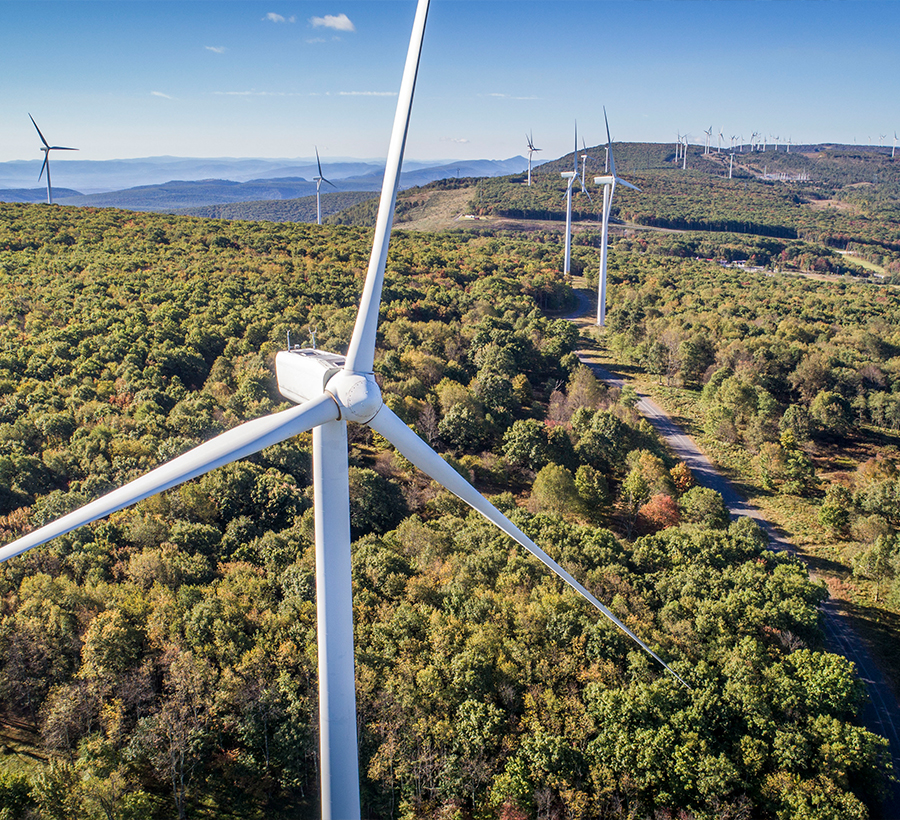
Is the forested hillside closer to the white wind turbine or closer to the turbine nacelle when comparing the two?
the white wind turbine

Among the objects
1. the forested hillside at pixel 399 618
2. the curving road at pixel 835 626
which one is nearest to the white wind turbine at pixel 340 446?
the forested hillside at pixel 399 618

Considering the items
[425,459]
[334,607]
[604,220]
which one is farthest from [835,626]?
[604,220]

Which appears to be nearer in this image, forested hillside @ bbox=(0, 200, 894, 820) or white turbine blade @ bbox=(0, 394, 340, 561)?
white turbine blade @ bbox=(0, 394, 340, 561)

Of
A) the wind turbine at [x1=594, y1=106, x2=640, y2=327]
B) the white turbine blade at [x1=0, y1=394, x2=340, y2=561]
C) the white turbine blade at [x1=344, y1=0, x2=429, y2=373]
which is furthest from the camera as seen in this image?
the wind turbine at [x1=594, y1=106, x2=640, y2=327]

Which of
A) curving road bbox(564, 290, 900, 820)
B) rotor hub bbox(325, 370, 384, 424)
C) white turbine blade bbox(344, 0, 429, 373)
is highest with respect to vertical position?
white turbine blade bbox(344, 0, 429, 373)

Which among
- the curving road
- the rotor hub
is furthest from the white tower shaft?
the curving road

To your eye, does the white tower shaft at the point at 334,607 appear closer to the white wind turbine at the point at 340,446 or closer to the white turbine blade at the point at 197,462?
the white wind turbine at the point at 340,446
